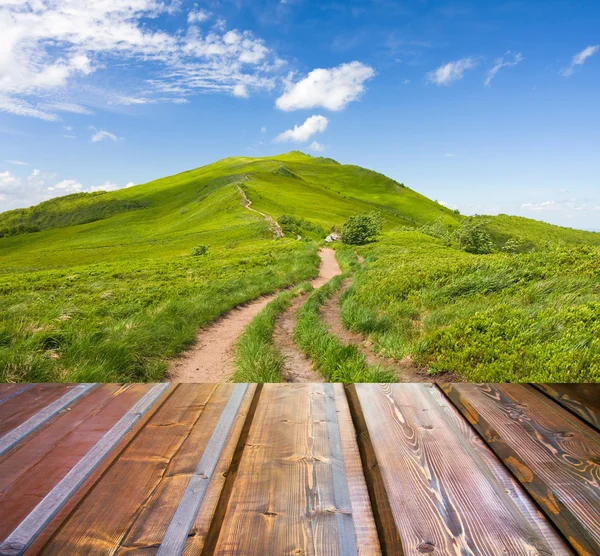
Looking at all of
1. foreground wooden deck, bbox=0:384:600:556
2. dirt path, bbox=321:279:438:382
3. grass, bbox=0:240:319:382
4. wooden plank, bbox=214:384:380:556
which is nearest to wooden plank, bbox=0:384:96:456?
foreground wooden deck, bbox=0:384:600:556

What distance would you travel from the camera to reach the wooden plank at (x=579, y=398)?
2.48m

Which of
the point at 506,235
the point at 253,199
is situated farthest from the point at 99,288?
the point at 506,235

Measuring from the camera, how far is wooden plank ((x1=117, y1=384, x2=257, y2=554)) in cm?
146

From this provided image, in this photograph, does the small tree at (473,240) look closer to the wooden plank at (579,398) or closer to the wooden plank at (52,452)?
the wooden plank at (579,398)

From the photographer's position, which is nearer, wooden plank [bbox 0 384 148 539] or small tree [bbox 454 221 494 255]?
wooden plank [bbox 0 384 148 539]

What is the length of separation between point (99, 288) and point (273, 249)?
594 inches

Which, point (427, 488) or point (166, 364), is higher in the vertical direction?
point (427, 488)

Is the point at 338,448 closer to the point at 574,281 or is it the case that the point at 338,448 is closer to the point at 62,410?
the point at 62,410

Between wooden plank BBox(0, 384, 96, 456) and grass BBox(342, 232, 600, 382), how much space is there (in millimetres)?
4770

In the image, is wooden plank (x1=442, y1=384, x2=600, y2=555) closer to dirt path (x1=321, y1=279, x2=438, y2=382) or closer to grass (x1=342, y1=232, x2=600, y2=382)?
grass (x1=342, y1=232, x2=600, y2=382)

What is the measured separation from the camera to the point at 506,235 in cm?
6244

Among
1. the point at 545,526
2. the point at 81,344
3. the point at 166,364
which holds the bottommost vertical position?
the point at 166,364

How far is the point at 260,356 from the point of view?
6289 mm

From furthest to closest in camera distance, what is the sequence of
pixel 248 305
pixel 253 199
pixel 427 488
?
pixel 253 199
pixel 248 305
pixel 427 488
